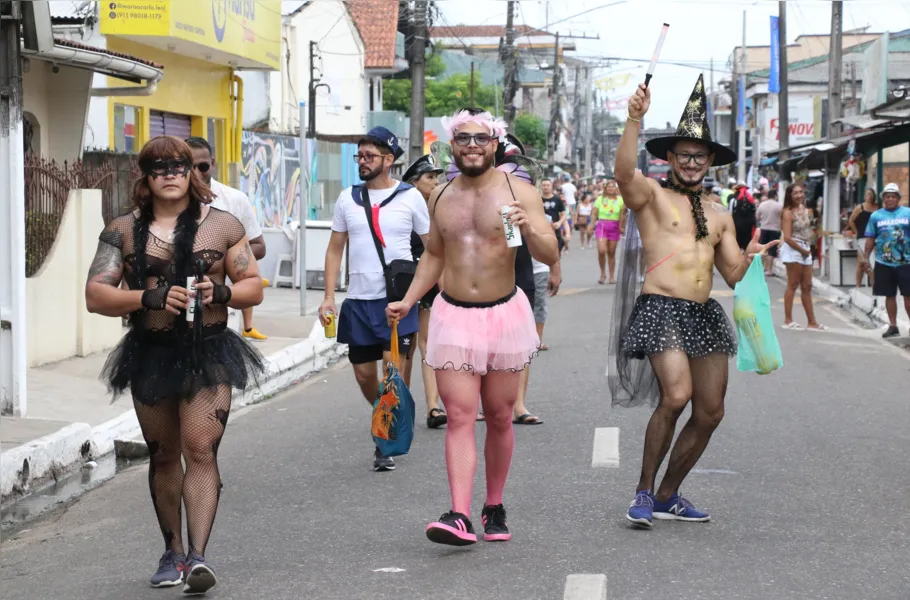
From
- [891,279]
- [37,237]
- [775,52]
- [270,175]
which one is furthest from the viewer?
[775,52]

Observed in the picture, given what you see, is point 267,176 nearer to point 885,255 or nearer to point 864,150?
point 864,150

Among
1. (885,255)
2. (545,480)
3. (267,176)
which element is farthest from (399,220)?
Answer: (267,176)

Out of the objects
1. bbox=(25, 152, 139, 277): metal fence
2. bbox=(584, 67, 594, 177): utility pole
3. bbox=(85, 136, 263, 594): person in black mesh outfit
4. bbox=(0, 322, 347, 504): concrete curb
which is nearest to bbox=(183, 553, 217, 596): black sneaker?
bbox=(85, 136, 263, 594): person in black mesh outfit

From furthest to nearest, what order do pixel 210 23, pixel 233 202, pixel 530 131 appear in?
pixel 530 131 < pixel 210 23 < pixel 233 202

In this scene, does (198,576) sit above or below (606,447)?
above

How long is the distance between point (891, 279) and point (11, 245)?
32.6 feet

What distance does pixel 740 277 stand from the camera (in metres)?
6.69

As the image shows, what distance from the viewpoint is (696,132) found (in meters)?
6.73

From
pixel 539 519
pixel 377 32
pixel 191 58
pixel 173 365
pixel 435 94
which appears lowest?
pixel 539 519

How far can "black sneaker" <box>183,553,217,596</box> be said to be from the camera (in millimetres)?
5336

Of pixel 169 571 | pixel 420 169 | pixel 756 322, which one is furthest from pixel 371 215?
pixel 169 571

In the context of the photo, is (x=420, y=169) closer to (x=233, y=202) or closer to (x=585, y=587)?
(x=233, y=202)

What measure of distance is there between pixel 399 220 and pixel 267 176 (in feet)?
69.1

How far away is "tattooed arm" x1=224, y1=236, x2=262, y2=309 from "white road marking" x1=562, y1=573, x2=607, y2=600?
168 cm
